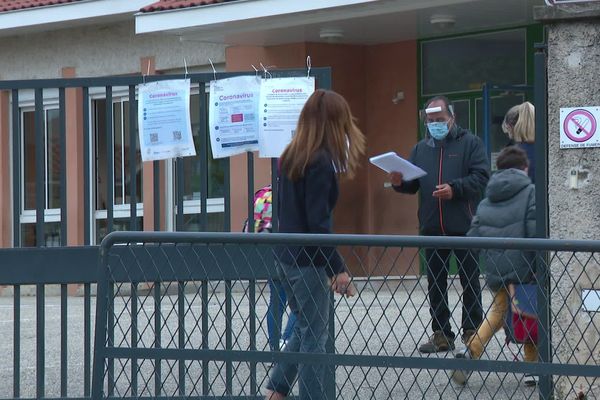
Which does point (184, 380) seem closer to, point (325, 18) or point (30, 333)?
point (30, 333)

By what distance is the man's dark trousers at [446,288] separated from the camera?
211 inches

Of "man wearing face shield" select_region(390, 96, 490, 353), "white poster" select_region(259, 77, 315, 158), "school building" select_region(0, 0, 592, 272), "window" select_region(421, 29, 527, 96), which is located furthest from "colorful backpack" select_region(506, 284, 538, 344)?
"window" select_region(421, 29, 527, 96)

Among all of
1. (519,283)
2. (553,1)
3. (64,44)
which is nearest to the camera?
(519,283)

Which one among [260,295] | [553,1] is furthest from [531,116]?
[260,295]

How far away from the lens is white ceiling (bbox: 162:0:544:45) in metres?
13.6

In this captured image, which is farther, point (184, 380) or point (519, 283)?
point (184, 380)

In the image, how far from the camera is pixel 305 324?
5.57 meters

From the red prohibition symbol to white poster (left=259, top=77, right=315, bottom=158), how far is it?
4.60 feet

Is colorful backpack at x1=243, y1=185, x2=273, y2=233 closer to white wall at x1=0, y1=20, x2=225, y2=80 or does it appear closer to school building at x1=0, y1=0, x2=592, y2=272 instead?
school building at x1=0, y1=0, x2=592, y2=272

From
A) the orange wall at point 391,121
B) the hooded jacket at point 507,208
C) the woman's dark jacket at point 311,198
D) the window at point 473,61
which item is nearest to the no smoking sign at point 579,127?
the hooded jacket at point 507,208

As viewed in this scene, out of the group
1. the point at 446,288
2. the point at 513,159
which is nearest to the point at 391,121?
the point at 513,159

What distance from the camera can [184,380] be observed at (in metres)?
6.01

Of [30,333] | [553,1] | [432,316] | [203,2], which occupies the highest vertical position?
[203,2]

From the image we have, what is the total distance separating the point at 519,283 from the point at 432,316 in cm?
42
